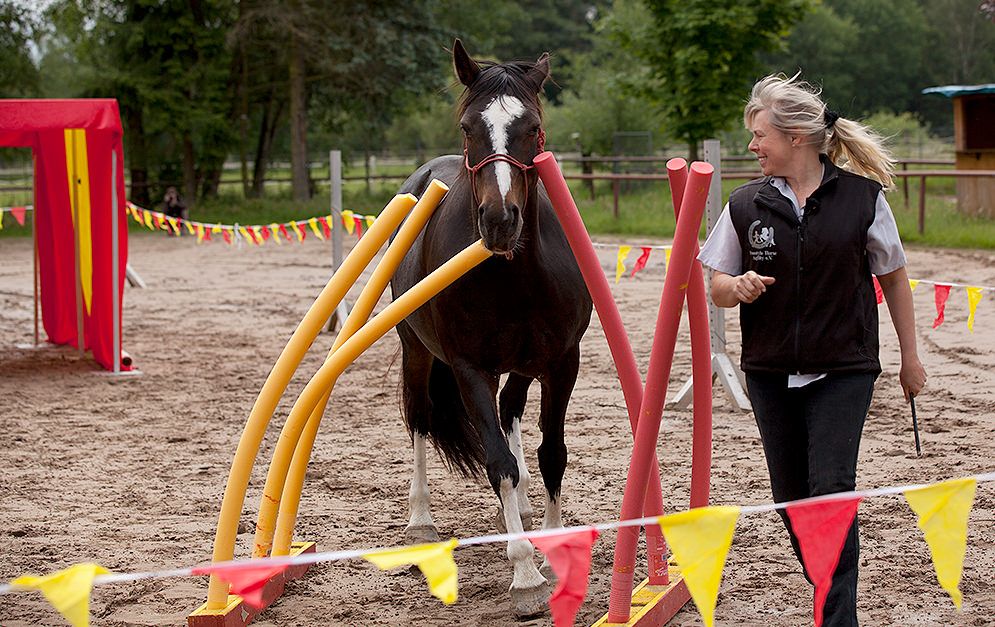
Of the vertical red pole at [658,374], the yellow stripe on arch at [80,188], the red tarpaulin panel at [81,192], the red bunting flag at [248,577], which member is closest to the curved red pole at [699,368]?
the vertical red pole at [658,374]

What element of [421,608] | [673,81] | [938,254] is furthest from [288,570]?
[673,81]

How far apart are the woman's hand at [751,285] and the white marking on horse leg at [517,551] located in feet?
4.48

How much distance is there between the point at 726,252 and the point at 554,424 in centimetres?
147

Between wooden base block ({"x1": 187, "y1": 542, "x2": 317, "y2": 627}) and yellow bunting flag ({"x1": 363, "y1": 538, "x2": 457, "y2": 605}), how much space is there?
4.25 ft

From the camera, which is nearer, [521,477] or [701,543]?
[701,543]

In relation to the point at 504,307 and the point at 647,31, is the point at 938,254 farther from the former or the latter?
the point at 504,307

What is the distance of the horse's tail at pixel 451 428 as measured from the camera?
205 inches

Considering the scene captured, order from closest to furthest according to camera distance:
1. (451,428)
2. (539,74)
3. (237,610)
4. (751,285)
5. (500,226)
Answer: (751,285) → (500,226) → (237,610) → (539,74) → (451,428)

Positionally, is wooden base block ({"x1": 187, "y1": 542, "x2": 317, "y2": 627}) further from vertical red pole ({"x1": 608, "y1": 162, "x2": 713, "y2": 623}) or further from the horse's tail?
vertical red pole ({"x1": 608, "y1": 162, "x2": 713, "y2": 623})

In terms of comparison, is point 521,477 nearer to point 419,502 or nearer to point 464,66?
point 419,502

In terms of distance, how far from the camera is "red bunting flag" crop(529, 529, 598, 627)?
2543 mm

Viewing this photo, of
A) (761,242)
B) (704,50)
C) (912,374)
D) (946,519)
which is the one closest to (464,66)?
(761,242)

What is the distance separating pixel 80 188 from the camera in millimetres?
9070

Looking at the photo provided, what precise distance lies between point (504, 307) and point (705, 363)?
0.80 metres
